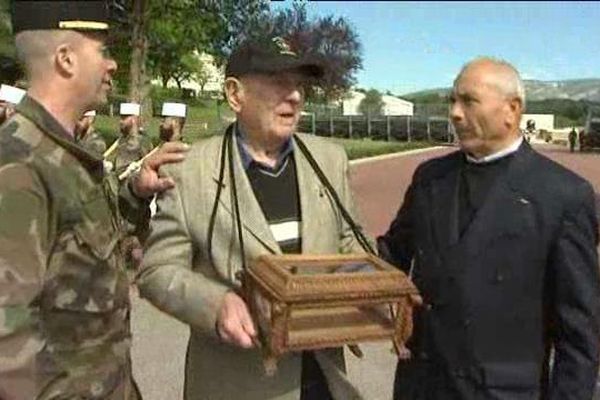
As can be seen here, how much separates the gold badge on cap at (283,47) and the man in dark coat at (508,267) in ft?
1.73

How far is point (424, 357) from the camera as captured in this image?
8.89 ft

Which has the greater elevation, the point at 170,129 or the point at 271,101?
the point at 271,101

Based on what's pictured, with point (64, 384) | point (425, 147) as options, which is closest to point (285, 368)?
point (64, 384)

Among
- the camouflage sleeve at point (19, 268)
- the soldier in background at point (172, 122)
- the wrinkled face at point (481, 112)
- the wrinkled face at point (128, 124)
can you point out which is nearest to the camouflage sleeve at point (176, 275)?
the camouflage sleeve at point (19, 268)

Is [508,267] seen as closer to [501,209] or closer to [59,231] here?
[501,209]

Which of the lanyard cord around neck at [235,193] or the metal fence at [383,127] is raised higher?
the lanyard cord around neck at [235,193]

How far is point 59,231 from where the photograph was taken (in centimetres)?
206

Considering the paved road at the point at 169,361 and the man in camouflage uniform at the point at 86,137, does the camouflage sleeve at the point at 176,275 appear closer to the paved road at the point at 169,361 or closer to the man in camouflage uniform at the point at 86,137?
the man in camouflage uniform at the point at 86,137

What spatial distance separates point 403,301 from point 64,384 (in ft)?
2.89

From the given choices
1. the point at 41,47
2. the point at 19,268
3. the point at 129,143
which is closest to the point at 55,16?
the point at 41,47

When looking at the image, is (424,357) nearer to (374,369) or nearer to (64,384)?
(64,384)

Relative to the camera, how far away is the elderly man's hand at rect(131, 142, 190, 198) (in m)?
2.62

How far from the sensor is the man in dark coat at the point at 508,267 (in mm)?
2525

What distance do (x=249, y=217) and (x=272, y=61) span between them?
0.46 metres
